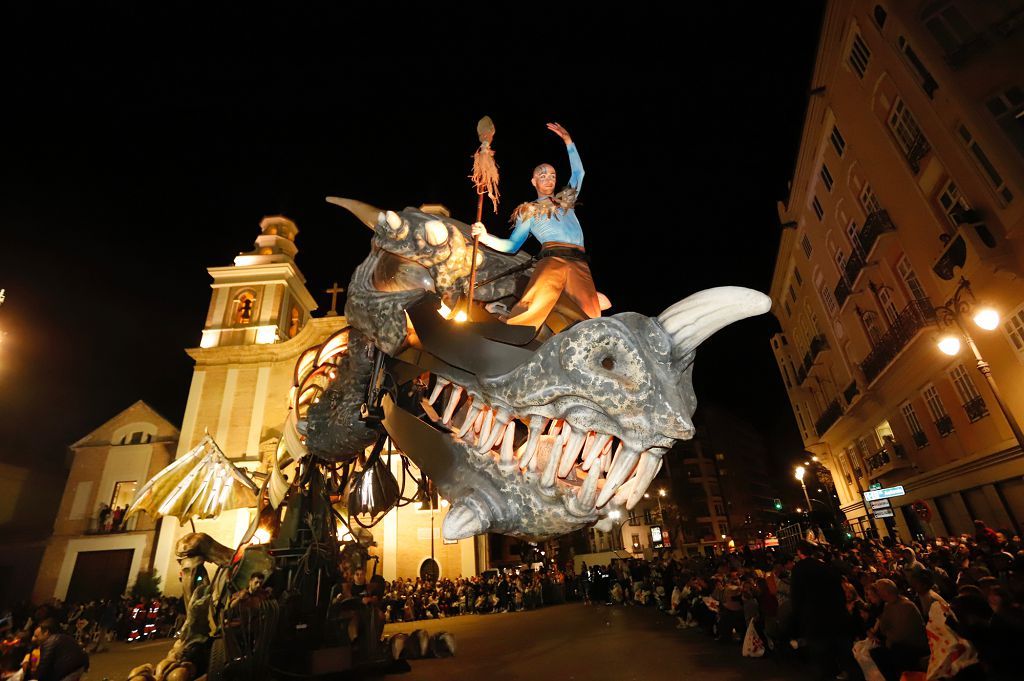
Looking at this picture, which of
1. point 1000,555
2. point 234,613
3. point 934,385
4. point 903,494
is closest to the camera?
point 234,613

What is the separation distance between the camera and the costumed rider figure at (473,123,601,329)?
7.68ft

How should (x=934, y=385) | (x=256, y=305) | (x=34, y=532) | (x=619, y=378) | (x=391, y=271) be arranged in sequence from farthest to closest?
(x=256, y=305) → (x=34, y=532) → (x=934, y=385) → (x=391, y=271) → (x=619, y=378)

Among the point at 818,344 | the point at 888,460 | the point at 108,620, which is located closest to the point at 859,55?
the point at 818,344

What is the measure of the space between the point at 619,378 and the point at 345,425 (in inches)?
97.4

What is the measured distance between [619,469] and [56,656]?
8.70m

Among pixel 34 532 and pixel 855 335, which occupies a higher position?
pixel 855 335

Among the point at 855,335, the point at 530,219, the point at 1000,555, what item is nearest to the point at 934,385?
the point at 855,335

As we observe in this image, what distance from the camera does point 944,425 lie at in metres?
18.3

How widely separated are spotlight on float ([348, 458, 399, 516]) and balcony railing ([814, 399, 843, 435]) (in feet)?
101

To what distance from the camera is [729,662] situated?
28.3 ft

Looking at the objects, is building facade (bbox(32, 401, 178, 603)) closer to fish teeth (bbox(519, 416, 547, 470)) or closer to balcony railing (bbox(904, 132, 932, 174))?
fish teeth (bbox(519, 416, 547, 470))

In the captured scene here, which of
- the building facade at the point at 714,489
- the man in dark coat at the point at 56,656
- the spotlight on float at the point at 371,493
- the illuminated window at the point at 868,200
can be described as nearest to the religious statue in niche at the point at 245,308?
the man in dark coat at the point at 56,656

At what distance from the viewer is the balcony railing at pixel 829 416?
2781 centimetres

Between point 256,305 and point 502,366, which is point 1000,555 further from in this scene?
point 256,305
